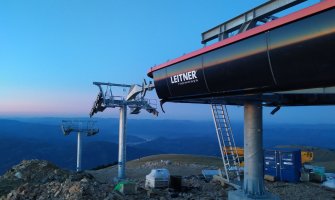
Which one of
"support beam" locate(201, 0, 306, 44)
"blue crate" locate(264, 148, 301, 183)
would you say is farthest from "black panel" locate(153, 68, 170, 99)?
"blue crate" locate(264, 148, 301, 183)

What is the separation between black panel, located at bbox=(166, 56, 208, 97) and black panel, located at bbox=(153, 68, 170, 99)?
191 millimetres

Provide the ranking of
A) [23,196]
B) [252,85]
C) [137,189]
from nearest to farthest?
[252,85]
[23,196]
[137,189]

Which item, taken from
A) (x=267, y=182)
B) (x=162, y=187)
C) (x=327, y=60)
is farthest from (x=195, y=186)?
(x=327, y=60)

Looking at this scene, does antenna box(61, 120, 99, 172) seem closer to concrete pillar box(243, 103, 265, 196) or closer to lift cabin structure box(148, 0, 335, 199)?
concrete pillar box(243, 103, 265, 196)

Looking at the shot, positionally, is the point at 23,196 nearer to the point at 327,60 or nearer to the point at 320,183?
the point at 327,60

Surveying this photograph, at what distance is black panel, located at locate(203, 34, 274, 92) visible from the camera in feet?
17.9

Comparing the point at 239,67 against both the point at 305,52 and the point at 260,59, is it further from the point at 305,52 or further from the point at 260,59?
the point at 305,52

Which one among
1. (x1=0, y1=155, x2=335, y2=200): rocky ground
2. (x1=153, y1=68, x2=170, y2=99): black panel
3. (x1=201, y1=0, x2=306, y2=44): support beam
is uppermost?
(x1=201, y1=0, x2=306, y2=44): support beam

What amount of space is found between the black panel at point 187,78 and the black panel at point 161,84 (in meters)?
0.19

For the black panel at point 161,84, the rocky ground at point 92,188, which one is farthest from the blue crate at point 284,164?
the black panel at point 161,84

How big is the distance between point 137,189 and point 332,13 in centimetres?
1291

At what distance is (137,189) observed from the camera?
16062mm

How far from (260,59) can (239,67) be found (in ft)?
1.55

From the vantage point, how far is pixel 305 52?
15.7ft
